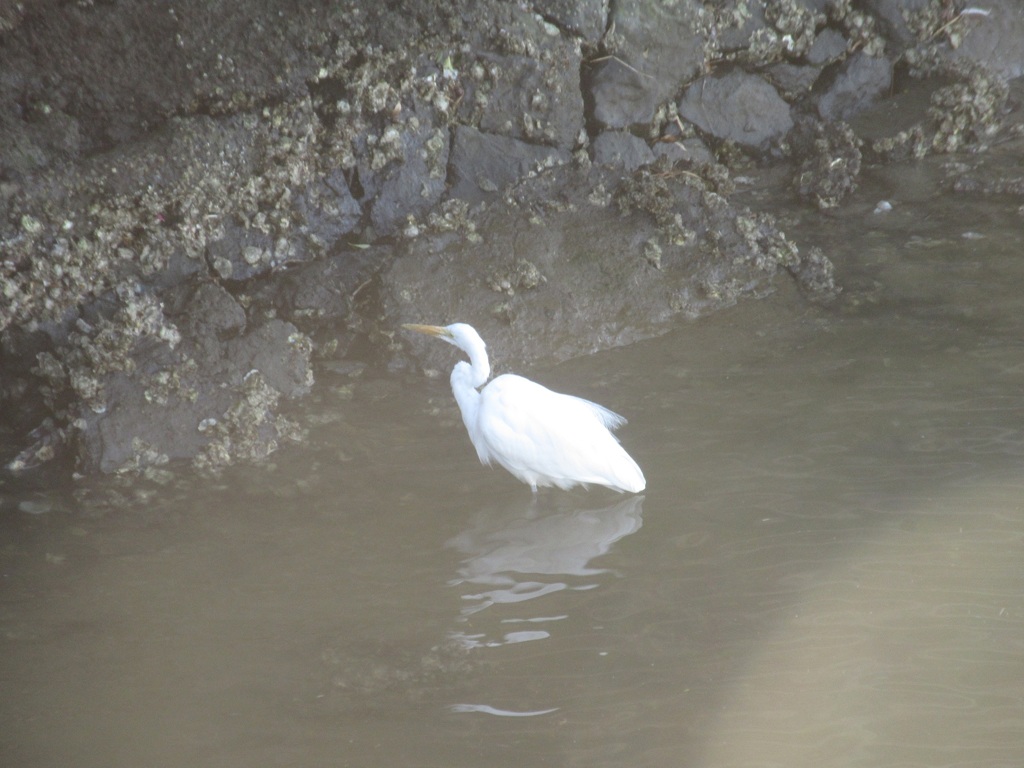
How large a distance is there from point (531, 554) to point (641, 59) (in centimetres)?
448

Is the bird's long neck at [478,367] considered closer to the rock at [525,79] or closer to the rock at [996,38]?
the rock at [525,79]

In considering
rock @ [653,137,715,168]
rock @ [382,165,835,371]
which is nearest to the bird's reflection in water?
rock @ [382,165,835,371]

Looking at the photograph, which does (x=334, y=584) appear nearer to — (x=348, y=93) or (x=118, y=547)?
(x=118, y=547)

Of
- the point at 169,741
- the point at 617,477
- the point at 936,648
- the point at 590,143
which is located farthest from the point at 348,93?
the point at 936,648

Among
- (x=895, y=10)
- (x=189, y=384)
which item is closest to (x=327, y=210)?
(x=189, y=384)

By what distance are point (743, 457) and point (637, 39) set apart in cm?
385

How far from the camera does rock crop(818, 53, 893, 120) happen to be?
324 inches

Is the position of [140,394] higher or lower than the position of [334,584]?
higher

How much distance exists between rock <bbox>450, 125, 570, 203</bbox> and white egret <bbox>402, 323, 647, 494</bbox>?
2.14 metres

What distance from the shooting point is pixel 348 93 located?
20.9 ft

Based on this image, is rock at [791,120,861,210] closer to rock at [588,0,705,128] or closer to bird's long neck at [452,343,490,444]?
rock at [588,0,705,128]

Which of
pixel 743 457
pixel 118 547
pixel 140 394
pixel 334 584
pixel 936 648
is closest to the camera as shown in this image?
pixel 936 648

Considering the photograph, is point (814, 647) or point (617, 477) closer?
point (814, 647)

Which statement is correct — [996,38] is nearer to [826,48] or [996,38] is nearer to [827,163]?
[826,48]
